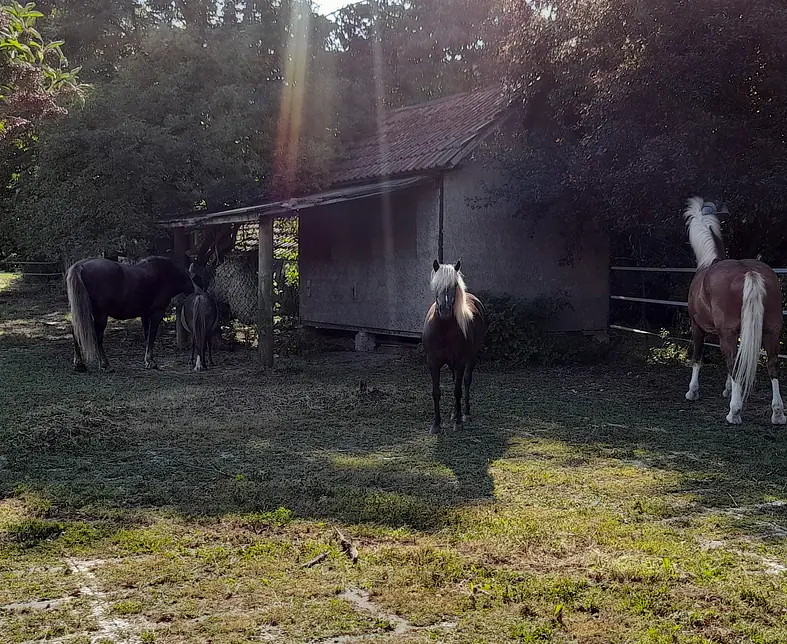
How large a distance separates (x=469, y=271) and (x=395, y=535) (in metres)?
7.72

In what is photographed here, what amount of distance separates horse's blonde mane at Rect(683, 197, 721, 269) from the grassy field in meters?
1.49

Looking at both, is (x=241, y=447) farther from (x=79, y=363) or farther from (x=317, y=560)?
(x=79, y=363)

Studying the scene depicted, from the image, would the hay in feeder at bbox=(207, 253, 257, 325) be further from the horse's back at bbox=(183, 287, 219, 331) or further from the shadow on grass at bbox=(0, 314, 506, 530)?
the shadow on grass at bbox=(0, 314, 506, 530)

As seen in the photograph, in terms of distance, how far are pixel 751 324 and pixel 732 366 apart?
25.1 inches

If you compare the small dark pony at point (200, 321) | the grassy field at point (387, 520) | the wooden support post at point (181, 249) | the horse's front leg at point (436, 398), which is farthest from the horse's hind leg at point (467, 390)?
the wooden support post at point (181, 249)

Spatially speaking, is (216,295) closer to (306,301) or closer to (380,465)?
(306,301)

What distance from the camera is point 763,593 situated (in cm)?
315

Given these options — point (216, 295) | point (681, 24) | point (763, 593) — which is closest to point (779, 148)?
point (681, 24)

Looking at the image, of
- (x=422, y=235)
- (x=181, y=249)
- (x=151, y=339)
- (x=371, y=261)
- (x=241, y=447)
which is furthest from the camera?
(x=181, y=249)

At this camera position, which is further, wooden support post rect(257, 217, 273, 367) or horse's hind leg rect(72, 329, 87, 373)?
wooden support post rect(257, 217, 273, 367)

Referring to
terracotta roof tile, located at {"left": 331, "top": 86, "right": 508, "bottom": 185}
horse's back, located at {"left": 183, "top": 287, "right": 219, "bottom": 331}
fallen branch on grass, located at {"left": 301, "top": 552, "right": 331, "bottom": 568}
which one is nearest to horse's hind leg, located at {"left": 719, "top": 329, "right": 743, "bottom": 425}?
fallen branch on grass, located at {"left": 301, "top": 552, "right": 331, "bottom": 568}

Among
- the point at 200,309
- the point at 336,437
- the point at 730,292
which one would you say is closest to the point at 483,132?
the point at 200,309

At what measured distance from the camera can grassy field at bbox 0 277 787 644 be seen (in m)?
2.96

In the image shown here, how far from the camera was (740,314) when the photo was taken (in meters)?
6.85
